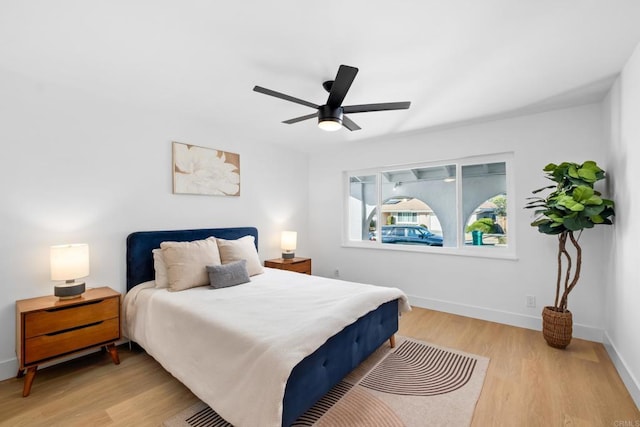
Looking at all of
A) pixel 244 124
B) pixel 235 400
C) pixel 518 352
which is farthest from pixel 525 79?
pixel 235 400

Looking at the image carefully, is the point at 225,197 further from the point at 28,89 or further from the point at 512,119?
the point at 512,119

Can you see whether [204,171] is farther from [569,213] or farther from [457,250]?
[569,213]

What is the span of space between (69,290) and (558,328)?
14.2 feet

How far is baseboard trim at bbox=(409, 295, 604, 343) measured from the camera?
116 inches

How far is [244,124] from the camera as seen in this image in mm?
3619

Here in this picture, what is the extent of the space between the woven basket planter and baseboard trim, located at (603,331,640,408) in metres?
0.30

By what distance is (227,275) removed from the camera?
286 cm

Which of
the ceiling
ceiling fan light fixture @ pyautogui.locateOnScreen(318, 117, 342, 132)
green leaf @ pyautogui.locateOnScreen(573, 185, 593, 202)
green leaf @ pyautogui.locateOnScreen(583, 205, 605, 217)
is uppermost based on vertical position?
the ceiling

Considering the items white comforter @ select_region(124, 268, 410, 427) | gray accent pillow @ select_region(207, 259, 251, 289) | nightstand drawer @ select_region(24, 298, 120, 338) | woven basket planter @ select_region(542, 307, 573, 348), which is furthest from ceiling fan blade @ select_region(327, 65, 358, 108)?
woven basket planter @ select_region(542, 307, 573, 348)

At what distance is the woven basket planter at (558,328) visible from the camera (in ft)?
8.78

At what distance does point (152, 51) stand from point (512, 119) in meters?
3.66

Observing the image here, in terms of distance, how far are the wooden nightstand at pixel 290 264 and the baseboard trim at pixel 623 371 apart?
336cm

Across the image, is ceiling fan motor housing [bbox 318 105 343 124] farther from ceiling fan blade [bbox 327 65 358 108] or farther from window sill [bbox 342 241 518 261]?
window sill [bbox 342 241 518 261]

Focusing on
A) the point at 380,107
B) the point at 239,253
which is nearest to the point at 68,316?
the point at 239,253
